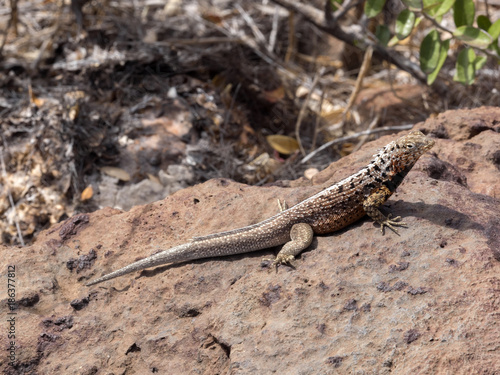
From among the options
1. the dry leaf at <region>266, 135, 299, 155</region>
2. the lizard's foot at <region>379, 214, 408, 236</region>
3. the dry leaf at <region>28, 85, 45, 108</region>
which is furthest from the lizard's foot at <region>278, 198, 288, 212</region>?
the dry leaf at <region>28, 85, 45, 108</region>

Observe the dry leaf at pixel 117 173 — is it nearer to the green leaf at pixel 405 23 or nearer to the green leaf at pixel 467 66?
the green leaf at pixel 405 23

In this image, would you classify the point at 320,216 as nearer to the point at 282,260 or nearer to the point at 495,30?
the point at 282,260

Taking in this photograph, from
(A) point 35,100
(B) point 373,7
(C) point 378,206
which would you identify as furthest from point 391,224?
(A) point 35,100

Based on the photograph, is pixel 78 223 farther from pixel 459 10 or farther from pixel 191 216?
pixel 459 10

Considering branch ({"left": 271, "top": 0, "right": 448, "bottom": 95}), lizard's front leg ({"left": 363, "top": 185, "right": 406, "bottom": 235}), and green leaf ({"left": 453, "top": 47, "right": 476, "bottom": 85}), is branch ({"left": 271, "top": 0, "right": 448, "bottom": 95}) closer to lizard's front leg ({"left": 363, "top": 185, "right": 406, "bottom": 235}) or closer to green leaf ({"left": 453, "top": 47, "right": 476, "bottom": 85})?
green leaf ({"left": 453, "top": 47, "right": 476, "bottom": 85})

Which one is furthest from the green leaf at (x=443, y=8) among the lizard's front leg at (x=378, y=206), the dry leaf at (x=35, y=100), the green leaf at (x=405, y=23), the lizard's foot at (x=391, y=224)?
the dry leaf at (x=35, y=100)

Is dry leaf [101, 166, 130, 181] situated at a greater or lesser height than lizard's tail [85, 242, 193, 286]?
lesser
